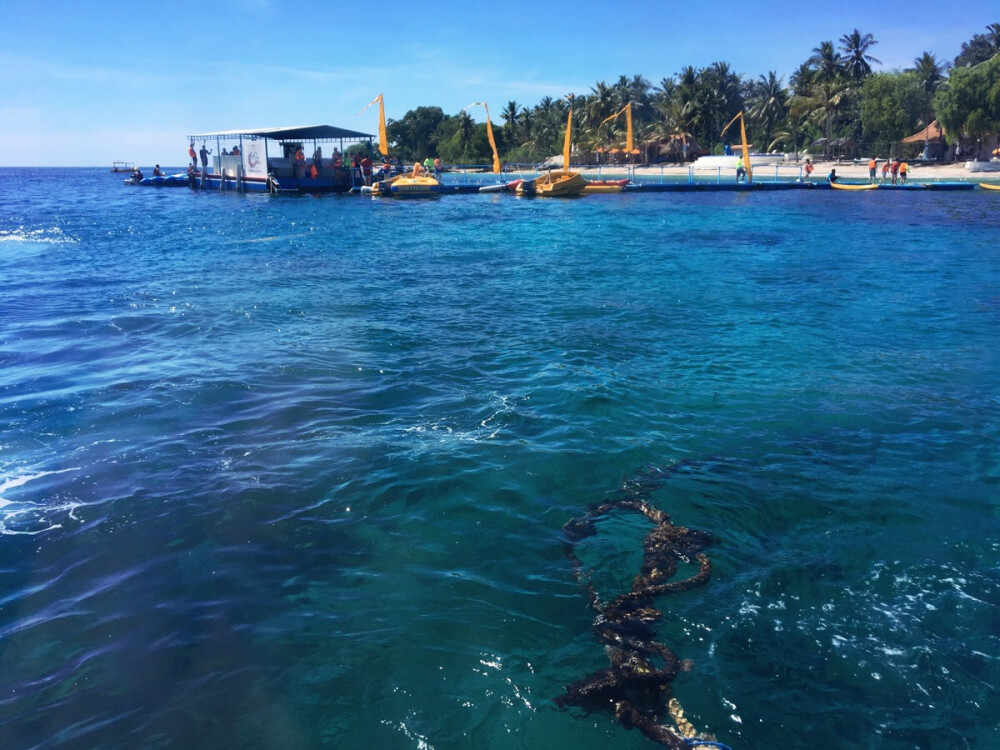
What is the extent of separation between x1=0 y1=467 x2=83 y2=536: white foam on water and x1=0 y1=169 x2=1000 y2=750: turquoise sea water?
3cm

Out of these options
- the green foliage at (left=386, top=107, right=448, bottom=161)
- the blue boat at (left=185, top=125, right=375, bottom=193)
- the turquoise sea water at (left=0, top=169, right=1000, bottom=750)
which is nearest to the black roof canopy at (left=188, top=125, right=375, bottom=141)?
Result: the blue boat at (left=185, top=125, right=375, bottom=193)

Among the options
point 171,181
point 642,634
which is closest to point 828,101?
point 171,181

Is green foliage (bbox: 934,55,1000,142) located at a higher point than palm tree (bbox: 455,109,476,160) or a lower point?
lower

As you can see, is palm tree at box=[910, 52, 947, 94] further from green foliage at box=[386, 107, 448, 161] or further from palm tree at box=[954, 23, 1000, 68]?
green foliage at box=[386, 107, 448, 161]

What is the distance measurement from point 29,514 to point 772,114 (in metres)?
94.0

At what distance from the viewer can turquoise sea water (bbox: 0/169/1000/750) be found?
14.8ft

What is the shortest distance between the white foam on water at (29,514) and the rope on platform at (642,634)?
5112 millimetres

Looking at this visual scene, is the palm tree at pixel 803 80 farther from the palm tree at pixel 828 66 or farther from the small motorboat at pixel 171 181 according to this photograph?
the small motorboat at pixel 171 181

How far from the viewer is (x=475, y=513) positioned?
690cm

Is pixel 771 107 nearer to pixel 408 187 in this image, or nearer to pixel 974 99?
pixel 974 99

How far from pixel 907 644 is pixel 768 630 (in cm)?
99

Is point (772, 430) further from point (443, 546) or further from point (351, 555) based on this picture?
point (351, 555)

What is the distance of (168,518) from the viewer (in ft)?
21.9

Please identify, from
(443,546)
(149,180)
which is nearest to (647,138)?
(149,180)
